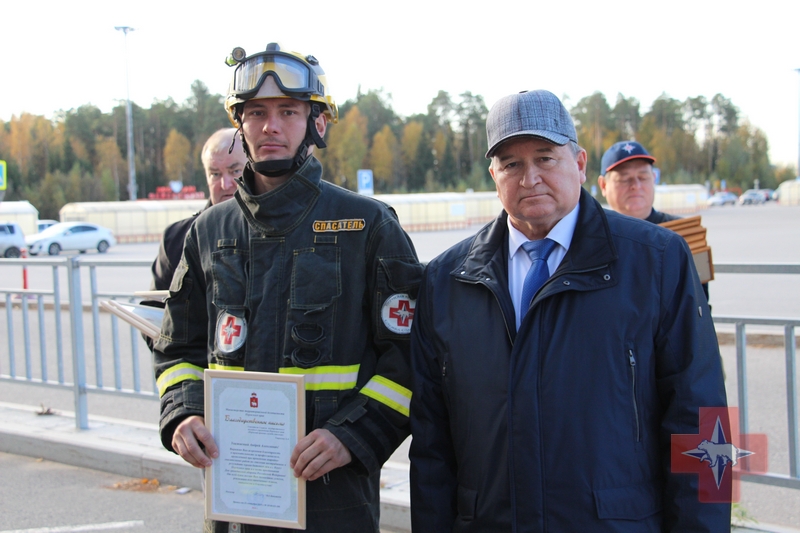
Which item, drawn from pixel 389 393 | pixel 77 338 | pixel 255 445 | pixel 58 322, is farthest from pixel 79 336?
pixel 389 393

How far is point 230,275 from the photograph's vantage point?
240 cm

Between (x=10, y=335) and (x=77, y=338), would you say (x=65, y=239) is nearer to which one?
(x=10, y=335)

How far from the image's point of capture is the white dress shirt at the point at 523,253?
6.89 ft

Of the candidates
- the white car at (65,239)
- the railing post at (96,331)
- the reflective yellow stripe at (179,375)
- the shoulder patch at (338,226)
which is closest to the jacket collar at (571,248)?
the shoulder patch at (338,226)

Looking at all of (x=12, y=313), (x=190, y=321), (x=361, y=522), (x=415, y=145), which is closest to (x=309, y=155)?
(x=190, y=321)

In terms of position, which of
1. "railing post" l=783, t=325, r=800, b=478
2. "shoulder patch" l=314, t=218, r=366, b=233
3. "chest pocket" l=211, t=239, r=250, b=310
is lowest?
"railing post" l=783, t=325, r=800, b=478

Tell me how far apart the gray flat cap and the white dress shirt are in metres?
0.24

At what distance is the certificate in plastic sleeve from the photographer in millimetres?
2209

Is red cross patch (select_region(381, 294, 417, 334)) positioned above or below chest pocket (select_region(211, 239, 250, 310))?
below

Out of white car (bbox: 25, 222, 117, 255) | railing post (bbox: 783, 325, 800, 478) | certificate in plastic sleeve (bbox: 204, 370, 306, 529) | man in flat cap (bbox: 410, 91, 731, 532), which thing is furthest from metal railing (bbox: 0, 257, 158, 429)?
white car (bbox: 25, 222, 117, 255)

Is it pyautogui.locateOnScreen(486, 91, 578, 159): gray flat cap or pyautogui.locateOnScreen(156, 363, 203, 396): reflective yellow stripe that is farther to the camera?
pyautogui.locateOnScreen(156, 363, 203, 396): reflective yellow stripe

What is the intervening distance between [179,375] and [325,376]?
22.9 inches

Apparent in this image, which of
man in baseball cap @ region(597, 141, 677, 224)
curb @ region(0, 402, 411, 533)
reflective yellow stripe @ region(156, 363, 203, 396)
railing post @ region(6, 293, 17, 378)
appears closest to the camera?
reflective yellow stripe @ region(156, 363, 203, 396)

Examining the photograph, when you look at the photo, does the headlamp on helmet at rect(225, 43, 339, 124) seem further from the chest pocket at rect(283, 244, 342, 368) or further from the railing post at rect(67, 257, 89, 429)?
the railing post at rect(67, 257, 89, 429)
